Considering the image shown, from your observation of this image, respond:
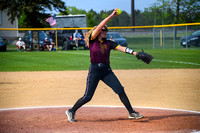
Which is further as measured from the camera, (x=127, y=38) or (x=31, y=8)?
(x=31, y=8)

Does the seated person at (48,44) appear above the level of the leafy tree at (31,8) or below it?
below

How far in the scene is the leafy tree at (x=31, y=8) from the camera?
39875 mm

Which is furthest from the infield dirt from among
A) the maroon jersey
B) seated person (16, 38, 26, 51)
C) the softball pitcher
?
seated person (16, 38, 26, 51)

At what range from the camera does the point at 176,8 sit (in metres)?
33.7

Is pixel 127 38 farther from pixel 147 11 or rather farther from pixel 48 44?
pixel 147 11

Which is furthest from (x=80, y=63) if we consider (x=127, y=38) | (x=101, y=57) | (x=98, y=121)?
(x=101, y=57)

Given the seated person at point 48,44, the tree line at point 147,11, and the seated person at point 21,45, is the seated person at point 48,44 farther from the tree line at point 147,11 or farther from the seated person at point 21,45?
the tree line at point 147,11

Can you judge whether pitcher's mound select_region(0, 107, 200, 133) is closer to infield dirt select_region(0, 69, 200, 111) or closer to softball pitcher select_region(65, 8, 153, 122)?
softball pitcher select_region(65, 8, 153, 122)

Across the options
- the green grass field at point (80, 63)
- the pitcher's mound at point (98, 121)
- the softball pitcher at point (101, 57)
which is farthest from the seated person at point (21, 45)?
the softball pitcher at point (101, 57)

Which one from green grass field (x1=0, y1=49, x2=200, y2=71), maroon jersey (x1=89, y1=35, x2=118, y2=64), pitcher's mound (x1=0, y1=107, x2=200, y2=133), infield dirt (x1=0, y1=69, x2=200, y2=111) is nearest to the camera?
pitcher's mound (x1=0, y1=107, x2=200, y2=133)

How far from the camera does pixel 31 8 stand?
39031 mm

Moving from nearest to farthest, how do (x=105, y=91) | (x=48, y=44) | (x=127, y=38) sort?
(x=105, y=91), (x=48, y=44), (x=127, y=38)

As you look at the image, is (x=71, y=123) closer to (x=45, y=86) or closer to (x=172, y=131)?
(x=172, y=131)

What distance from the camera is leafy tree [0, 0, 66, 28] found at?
131 feet
